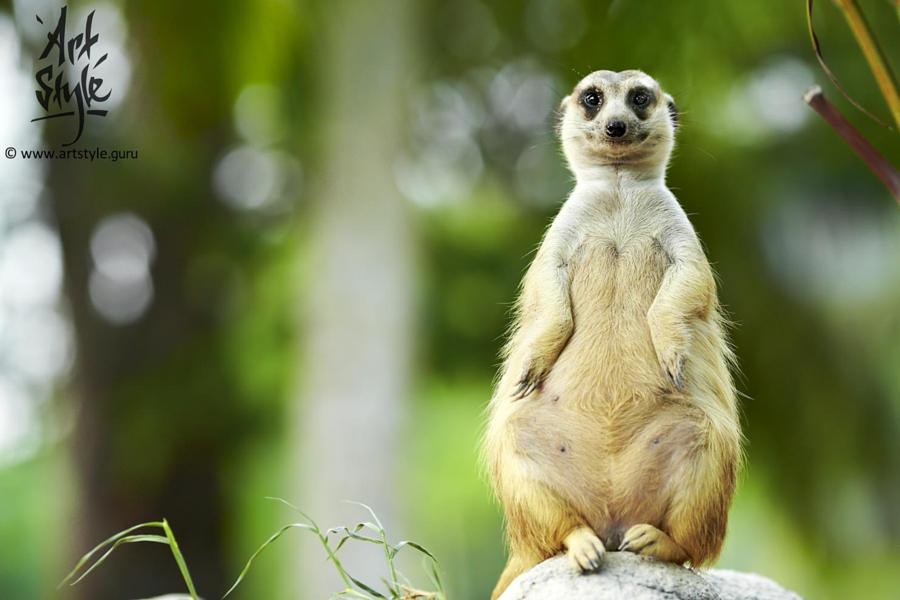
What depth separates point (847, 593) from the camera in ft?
16.0

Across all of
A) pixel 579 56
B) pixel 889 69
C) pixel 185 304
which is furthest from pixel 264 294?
pixel 889 69

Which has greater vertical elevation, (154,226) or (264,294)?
(154,226)

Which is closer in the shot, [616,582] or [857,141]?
[857,141]

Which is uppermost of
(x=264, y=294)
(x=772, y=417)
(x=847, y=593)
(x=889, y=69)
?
(x=889, y=69)

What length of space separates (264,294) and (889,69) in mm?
5323

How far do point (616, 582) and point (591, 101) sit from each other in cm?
101

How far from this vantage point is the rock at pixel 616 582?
5.05 feet

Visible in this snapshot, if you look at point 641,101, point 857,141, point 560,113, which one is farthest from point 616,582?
point 560,113

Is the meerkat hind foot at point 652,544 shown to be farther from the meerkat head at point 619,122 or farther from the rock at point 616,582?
the meerkat head at point 619,122

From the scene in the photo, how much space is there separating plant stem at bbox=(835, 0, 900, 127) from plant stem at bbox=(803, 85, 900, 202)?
0.05m

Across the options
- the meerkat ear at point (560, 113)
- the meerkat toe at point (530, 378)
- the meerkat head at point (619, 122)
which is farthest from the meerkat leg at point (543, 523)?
the meerkat ear at point (560, 113)

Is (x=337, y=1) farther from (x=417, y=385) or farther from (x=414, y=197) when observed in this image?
(x=417, y=385)

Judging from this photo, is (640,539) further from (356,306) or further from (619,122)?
(356,306)

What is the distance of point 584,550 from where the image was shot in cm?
160
